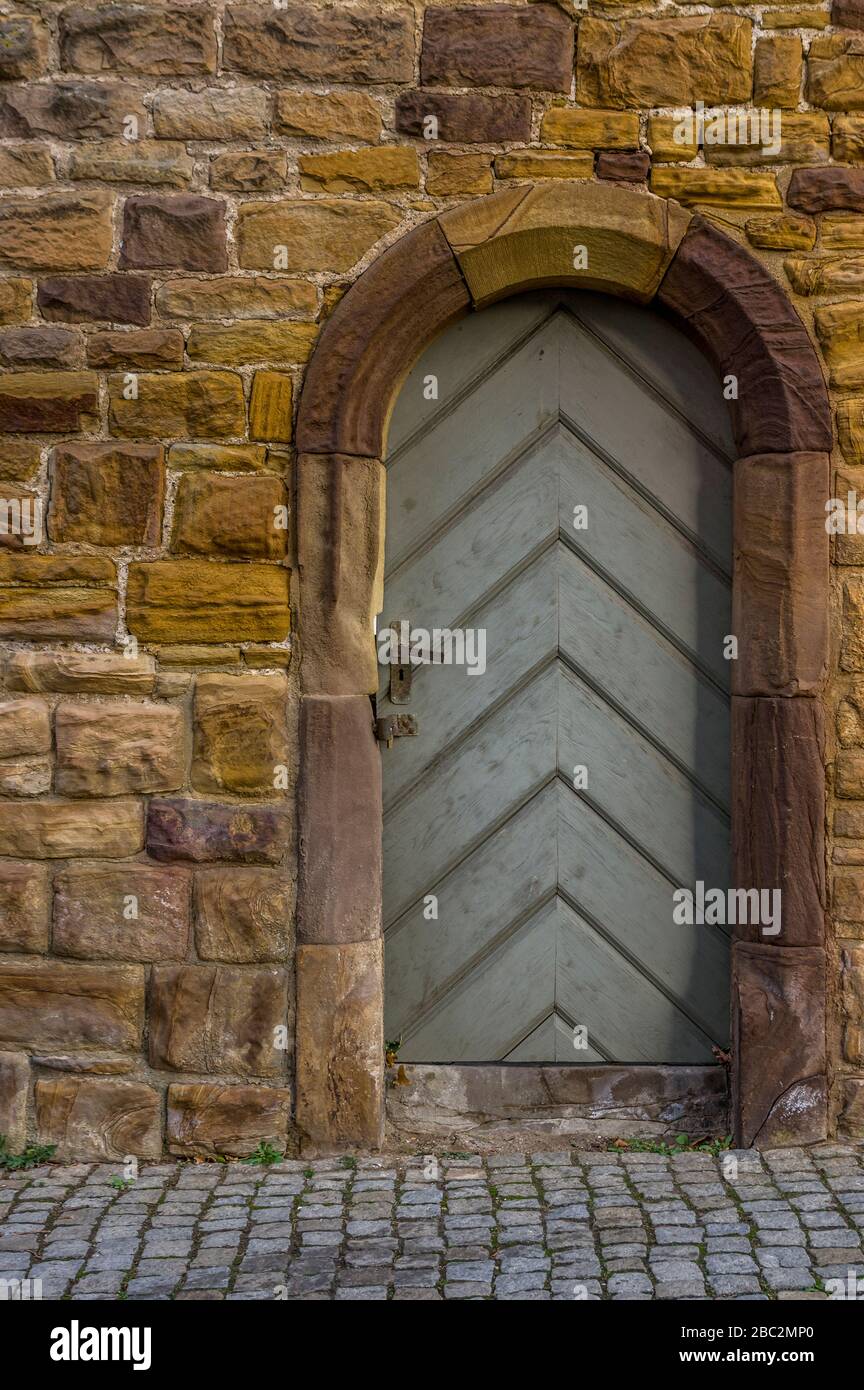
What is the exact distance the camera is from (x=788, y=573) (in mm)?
3766

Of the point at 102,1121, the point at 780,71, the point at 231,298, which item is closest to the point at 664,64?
the point at 780,71

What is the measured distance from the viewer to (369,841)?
3.82 metres

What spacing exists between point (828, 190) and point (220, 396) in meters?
1.75

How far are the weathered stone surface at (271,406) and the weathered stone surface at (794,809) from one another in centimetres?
151

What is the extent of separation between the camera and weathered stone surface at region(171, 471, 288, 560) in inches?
149

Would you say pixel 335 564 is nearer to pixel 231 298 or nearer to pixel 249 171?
pixel 231 298

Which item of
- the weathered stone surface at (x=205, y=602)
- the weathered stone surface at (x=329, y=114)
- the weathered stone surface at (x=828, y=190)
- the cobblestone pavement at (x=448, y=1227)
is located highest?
the weathered stone surface at (x=329, y=114)

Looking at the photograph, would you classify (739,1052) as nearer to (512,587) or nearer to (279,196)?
(512,587)

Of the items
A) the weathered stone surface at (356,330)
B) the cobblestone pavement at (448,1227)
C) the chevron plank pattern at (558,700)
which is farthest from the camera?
the chevron plank pattern at (558,700)

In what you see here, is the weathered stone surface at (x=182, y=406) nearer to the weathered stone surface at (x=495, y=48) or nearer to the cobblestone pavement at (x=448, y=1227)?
the weathered stone surface at (x=495, y=48)

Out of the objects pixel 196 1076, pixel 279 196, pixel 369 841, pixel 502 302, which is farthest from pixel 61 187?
pixel 196 1076

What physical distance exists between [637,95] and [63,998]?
292 centimetres

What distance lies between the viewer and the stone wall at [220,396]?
3.78 meters

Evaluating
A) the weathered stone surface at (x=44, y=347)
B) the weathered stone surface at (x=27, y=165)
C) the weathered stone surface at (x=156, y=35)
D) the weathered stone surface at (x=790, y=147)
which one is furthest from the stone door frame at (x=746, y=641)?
the weathered stone surface at (x=27, y=165)
